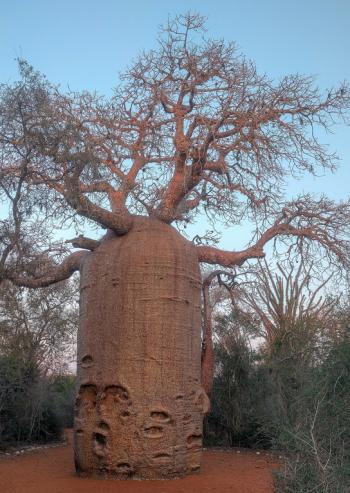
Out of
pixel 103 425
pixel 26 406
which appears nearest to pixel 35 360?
pixel 26 406

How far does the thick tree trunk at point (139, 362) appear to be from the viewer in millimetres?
7160

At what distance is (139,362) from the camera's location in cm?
728

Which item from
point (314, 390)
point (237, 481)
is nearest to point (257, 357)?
point (237, 481)

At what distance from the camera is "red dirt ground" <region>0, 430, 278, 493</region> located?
673cm

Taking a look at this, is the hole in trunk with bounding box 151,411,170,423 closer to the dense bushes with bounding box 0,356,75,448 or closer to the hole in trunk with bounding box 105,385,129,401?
→ the hole in trunk with bounding box 105,385,129,401

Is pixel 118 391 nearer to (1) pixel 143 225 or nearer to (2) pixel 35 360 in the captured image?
(1) pixel 143 225

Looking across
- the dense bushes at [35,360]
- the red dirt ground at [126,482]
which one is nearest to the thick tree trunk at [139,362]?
the red dirt ground at [126,482]

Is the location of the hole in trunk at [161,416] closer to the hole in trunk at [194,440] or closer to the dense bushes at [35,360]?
the hole in trunk at [194,440]

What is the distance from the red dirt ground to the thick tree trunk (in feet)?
0.79

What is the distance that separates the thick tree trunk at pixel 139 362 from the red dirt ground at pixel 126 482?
0.24m

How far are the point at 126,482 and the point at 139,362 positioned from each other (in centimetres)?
129

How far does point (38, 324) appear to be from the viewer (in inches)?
569

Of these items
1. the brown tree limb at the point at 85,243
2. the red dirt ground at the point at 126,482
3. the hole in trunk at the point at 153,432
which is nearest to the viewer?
the red dirt ground at the point at 126,482

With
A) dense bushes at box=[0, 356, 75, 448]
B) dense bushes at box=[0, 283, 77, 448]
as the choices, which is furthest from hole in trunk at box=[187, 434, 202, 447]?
dense bushes at box=[0, 356, 75, 448]
